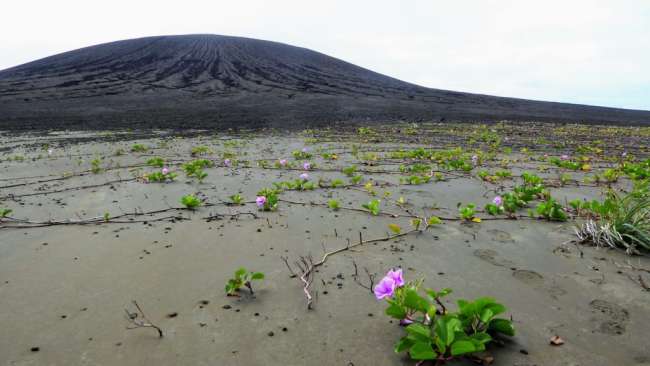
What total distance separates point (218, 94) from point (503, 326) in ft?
87.3

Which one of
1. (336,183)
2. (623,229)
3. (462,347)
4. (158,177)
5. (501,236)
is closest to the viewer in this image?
(462,347)

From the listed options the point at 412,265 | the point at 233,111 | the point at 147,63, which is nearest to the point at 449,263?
the point at 412,265

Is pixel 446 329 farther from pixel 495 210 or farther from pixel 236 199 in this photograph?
pixel 236 199

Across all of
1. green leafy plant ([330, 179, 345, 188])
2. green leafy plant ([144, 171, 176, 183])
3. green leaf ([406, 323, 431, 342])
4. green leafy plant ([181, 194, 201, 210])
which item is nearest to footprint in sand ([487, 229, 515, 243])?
green leaf ([406, 323, 431, 342])

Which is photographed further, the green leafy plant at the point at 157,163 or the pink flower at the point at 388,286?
the green leafy plant at the point at 157,163

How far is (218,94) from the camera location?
86.1 feet

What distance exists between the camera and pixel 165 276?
2363 millimetres

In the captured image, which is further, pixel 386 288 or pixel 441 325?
pixel 386 288

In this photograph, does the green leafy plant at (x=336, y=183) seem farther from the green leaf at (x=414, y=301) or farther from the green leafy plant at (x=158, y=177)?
the green leaf at (x=414, y=301)

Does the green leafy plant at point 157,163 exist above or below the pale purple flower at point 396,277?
below

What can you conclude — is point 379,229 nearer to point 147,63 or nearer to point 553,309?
point 553,309

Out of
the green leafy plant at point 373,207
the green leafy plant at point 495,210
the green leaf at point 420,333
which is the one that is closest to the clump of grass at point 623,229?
the green leafy plant at point 495,210

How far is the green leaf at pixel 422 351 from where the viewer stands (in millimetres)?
1438

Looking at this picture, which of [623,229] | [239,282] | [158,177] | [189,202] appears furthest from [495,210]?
[158,177]
